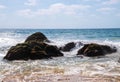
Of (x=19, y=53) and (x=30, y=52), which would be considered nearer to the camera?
(x=19, y=53)

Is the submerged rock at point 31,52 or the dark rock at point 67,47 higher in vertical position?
the submerged rock at point 31,52

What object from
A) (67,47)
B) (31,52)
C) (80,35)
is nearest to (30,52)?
(31,52)

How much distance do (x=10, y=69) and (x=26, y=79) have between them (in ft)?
12.3

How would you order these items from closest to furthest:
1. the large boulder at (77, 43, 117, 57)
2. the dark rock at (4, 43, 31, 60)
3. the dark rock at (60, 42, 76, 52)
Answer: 1. the dark rock at (4, 43, 31, 60)
2. the large boulder at (77, 43, 117, 57)
3. the dark rock at (60, 42, 76, 52)

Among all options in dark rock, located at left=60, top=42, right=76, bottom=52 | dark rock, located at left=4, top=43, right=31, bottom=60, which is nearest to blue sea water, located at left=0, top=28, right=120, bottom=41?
dark rock, located at left=60, top=42, right=76, bottom=52

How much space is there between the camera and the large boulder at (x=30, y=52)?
75.9 ft

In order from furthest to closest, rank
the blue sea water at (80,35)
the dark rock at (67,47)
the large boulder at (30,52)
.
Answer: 1. the blue sea water at (80,35)
2. the dark rock at (67,47)
3. the large boulder at (30,52)

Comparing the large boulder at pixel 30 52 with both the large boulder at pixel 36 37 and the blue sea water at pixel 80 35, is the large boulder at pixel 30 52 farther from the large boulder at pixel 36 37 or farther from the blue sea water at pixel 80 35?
the blue sea water at pixel 80 35

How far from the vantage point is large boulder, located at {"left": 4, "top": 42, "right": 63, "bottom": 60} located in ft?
75.9

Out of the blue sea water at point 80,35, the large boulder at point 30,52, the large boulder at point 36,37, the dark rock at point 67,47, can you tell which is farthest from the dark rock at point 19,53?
the blue sea water at point 80,35

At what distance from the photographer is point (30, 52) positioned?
23828 millimetres

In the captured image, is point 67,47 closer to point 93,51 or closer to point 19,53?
point 93,51

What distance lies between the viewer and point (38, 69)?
1698 centimetres

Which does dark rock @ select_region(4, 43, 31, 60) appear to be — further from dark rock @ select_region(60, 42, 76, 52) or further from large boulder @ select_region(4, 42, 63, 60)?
dark rock @ select_region(60, 42, 76, 52)
